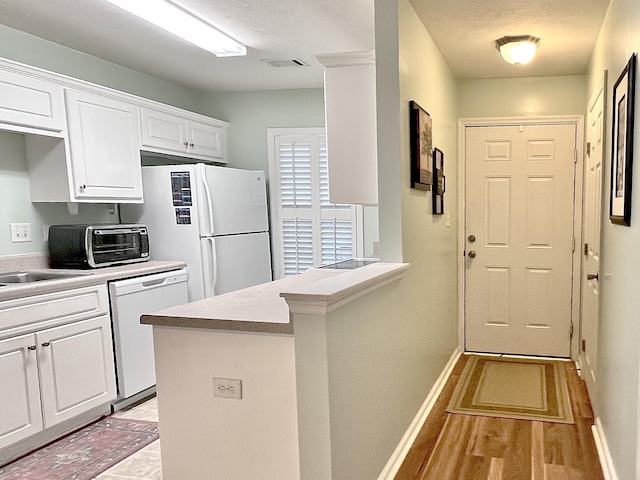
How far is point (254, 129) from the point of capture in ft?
16.5

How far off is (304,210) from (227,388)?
317cm

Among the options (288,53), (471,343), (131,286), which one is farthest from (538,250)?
(131,286)

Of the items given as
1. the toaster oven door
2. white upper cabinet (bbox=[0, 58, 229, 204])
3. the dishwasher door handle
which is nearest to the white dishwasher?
the dishwasher door handle

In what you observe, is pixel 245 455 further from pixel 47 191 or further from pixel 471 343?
pixel 471 343

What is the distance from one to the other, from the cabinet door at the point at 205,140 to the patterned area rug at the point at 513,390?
2.89m

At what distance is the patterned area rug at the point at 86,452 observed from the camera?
8.49ft

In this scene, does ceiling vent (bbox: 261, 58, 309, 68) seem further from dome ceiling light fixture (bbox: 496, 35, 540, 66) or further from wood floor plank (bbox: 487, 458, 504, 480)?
wood floor plank (bbox: 487, 458, 504, 480)

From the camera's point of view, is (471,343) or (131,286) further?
(471,343)

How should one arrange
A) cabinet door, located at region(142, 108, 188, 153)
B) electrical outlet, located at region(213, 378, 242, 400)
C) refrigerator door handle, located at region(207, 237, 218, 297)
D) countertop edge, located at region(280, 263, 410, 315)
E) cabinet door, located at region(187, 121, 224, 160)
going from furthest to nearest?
1. cabinet door, located at region(187, 121, 224, 160)
2. refrigerator door handle, located at region(207, 237, 218, 297)
3. cabinet door, located at region(142, 108, 188, 153)
4. electrical outlet, located at region(213, 378, 242, 400)
5. countertop edge, located at region(280, 263, 410, 315)

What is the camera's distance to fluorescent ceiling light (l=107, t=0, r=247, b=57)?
2730mm

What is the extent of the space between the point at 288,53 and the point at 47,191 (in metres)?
1.88

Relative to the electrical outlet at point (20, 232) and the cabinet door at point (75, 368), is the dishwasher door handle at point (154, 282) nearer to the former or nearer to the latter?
the cabinet door at point (75, 368)

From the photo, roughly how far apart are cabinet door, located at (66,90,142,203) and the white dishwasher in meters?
0.66

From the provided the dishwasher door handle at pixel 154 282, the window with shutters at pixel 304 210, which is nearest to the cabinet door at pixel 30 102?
the dishwasher door handle at pixel 154 282
